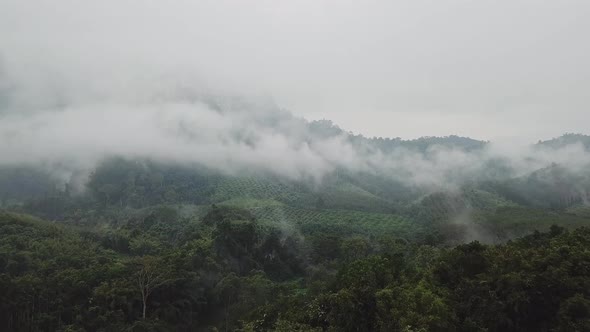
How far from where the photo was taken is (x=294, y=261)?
281 ft

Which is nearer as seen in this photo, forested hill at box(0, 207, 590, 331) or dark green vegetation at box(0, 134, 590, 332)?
forested hill at box(0, 207, 590, 331)

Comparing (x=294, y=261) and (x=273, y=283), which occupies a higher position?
(x=273, y=283)

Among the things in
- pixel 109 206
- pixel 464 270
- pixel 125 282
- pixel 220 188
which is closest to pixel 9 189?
pixel 109 206

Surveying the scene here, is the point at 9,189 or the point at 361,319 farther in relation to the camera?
the point at 9,189

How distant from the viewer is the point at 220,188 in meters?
152

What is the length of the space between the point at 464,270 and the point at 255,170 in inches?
5473

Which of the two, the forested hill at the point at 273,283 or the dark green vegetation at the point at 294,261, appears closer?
the forested hill at the point at 273,283

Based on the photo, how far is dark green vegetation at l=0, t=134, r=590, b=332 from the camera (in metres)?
32.3

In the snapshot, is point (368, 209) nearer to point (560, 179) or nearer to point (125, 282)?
point (560, 179)

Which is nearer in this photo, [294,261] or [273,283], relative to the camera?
[273,283]

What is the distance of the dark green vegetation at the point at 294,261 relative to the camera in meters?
32.3

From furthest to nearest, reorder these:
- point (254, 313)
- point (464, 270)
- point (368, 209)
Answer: point (368, 209)
point (254, 313)
point (464, 270)

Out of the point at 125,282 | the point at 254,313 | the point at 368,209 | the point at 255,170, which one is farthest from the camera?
the point at 255,170

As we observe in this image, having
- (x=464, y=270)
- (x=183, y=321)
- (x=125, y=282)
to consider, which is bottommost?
(x=183, y=321)
